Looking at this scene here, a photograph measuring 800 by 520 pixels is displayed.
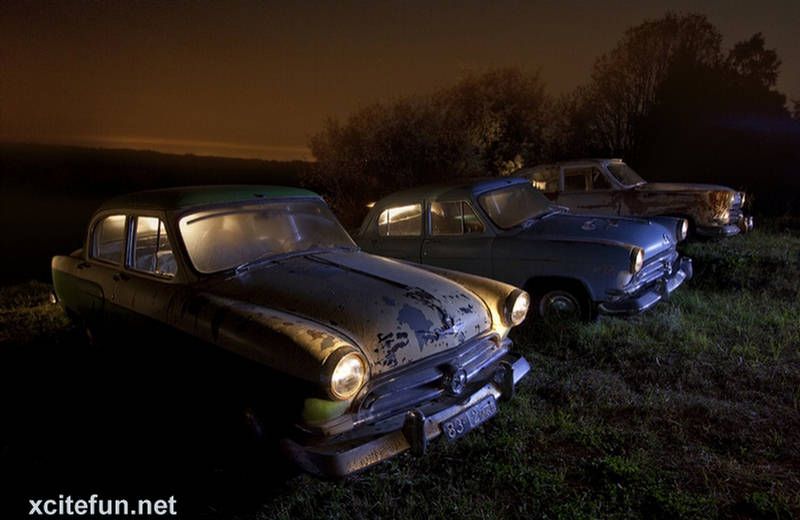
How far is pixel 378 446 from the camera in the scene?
8.42 ft

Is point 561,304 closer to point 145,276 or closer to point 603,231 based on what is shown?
point 603,231

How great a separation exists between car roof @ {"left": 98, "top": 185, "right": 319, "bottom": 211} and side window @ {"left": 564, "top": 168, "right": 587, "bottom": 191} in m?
6.46

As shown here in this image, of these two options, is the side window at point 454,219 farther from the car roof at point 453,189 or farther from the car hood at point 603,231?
the car hood at point 603,231

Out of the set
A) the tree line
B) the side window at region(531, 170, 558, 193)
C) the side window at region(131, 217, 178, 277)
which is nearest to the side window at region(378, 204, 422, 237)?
the side window at region(131, 217, 178, 277)

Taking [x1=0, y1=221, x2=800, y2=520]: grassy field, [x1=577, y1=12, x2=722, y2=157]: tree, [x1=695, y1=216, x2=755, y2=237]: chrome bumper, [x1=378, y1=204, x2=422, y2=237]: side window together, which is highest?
[x1=577, y1=12, x2=722, y2=157]: tree

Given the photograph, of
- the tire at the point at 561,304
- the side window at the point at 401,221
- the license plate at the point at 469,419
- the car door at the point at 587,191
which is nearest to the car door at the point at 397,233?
the side window at the point at 401,221

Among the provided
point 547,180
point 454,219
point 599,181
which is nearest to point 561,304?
point 454,219

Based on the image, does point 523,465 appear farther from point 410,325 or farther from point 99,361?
point 99,361

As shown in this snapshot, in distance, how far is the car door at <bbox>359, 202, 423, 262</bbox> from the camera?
19.8 feet

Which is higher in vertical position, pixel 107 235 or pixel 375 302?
pixel 107 235

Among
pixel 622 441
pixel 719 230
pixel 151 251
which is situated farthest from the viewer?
pixel 719 230

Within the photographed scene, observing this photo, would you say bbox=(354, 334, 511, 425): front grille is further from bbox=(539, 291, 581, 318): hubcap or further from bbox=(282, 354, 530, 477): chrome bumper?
bbox=(539, 291, 581, 318): hubcap

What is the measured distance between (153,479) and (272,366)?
136 cm

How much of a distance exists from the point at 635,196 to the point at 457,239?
15.8 feet
